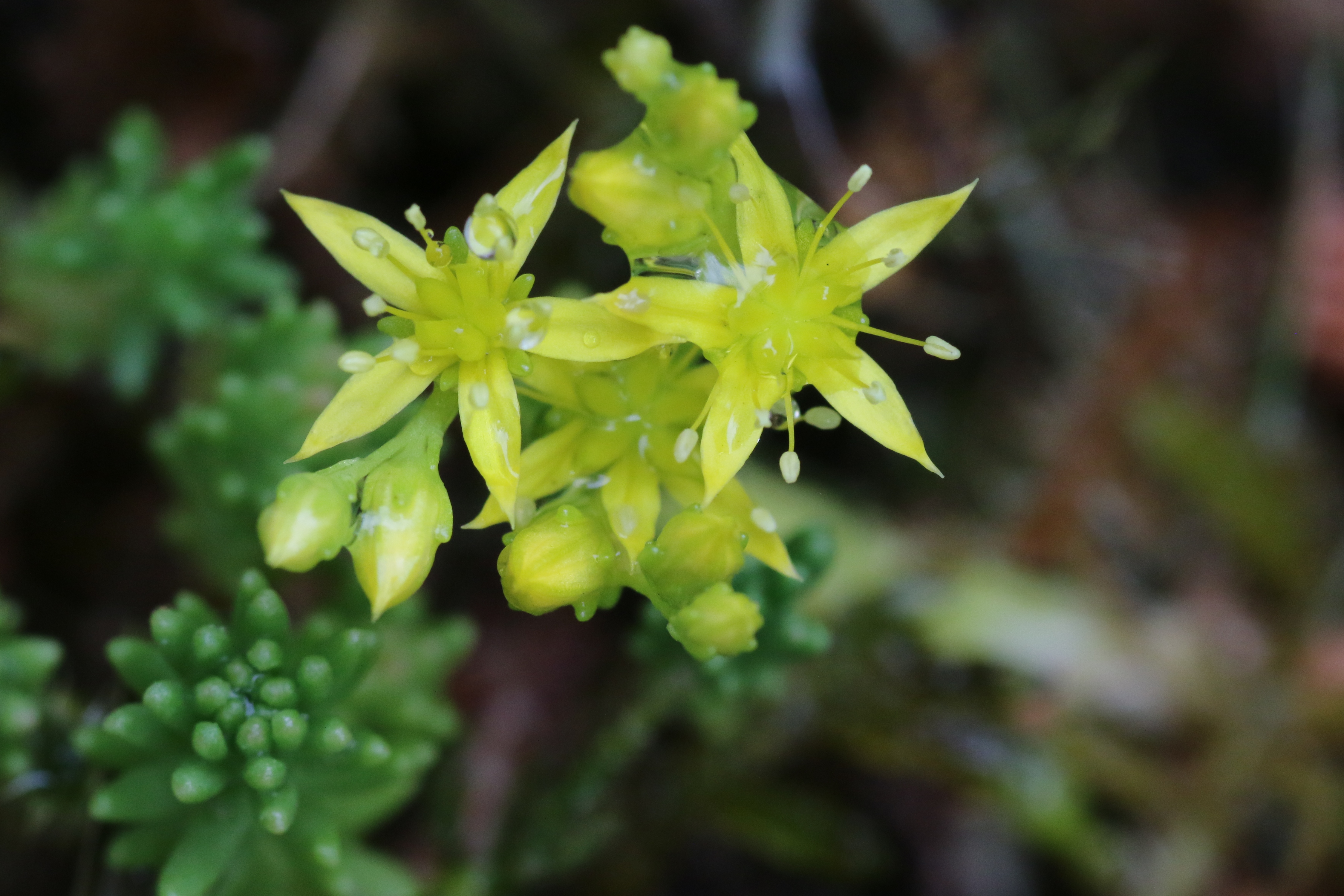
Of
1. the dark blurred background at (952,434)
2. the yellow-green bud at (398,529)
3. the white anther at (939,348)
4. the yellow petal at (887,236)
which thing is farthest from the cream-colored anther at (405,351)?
the dark blurred background at (952,434)

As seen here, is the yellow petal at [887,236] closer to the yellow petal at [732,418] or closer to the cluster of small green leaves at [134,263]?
the yellow petal at [732,418]

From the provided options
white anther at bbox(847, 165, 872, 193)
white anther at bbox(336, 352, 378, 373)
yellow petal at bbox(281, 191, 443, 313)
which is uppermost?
A: white anther at bbox(847, 165, 872, 193)

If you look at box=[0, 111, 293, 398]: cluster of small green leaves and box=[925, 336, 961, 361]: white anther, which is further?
box=[0, 111, 293, 398]: cluster of small green leaves

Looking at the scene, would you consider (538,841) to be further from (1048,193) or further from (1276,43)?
(1276,43)

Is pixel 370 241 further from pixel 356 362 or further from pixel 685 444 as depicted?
pixel 685 444

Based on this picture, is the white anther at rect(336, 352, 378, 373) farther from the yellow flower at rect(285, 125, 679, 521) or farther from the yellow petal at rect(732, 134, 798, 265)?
the yellow petal at rect(732, 134, 798, 265)

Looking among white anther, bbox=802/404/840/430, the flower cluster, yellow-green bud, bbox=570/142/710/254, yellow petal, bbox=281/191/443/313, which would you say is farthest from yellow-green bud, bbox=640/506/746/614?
yellow petal, bbox=281/191/443/313

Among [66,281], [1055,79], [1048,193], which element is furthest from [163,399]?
[1055,79]
